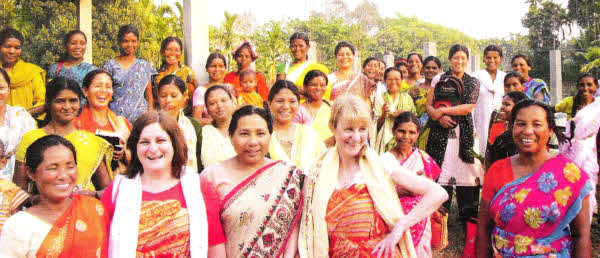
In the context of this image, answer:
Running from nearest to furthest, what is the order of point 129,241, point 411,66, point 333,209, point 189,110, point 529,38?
point 129,241 < point 333,209 < point 189,110 < point 411,66 < point 529,38

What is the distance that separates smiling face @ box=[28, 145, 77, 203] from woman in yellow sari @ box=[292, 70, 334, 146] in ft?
8.22

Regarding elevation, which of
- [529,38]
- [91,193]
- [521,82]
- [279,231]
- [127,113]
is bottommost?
[279,231]

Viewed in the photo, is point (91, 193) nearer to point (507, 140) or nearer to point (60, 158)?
point (60, 158)

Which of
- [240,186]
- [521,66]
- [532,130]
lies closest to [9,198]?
[240,186]

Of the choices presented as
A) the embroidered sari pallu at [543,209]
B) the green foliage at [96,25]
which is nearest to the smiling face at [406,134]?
the embroidered sari pallu at [543,209]

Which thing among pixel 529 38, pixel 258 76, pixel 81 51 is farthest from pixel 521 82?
pixel 529 38

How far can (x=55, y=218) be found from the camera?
8.35ft

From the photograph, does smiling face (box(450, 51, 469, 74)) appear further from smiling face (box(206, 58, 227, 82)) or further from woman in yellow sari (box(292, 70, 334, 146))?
smiling face (box(206, 58, 227, 82))

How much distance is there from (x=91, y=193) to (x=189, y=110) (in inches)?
105

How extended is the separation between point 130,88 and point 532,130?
3.75 m

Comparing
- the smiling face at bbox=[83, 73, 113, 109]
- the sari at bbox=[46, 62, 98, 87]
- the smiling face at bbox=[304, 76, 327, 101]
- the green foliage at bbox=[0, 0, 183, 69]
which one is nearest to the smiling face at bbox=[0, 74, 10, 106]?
the smiling face at bbox=[83, 73, 113, 109]

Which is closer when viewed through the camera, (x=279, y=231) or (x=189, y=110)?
(x=279, y=231)

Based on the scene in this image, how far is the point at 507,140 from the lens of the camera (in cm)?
426

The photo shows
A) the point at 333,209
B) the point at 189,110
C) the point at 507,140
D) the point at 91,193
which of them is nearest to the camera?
the point at 333,209
